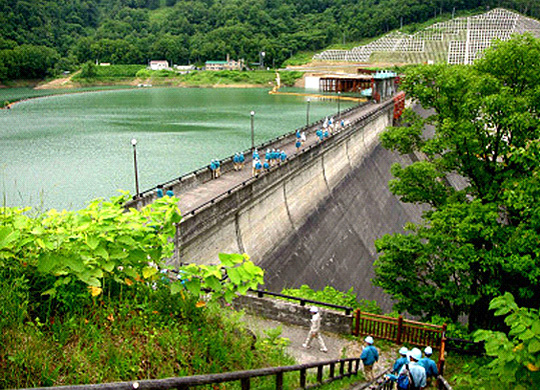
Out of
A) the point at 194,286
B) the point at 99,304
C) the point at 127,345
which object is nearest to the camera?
the point at 127,345

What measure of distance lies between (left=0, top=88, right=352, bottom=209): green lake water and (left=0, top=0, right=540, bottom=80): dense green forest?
2045 inches

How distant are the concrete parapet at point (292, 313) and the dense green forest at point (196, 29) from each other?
12782 cm

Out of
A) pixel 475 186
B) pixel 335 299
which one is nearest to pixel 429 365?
pixel 335 299

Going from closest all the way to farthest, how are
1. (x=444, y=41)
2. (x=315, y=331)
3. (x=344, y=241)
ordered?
(x=315, y=331)
(x=344, y=241)
(x=444, y=41)

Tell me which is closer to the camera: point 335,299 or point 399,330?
point 399,330

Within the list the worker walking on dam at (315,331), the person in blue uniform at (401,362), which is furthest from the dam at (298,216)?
the person in blue uniform at (401,362)

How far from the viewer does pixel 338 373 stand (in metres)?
9.97

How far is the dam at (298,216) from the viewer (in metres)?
19.6

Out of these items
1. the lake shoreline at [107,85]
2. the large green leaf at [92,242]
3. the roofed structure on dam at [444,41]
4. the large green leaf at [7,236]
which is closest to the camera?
the large green leaf at [7,236]

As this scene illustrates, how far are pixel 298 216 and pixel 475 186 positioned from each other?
44.6 ft

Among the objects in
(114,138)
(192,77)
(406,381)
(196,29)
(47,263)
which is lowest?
(406,381)

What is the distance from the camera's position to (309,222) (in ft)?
93.2

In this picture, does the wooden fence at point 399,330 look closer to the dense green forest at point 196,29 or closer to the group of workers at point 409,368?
the group of workers at point 409,368

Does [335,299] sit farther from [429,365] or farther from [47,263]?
[47,263]
